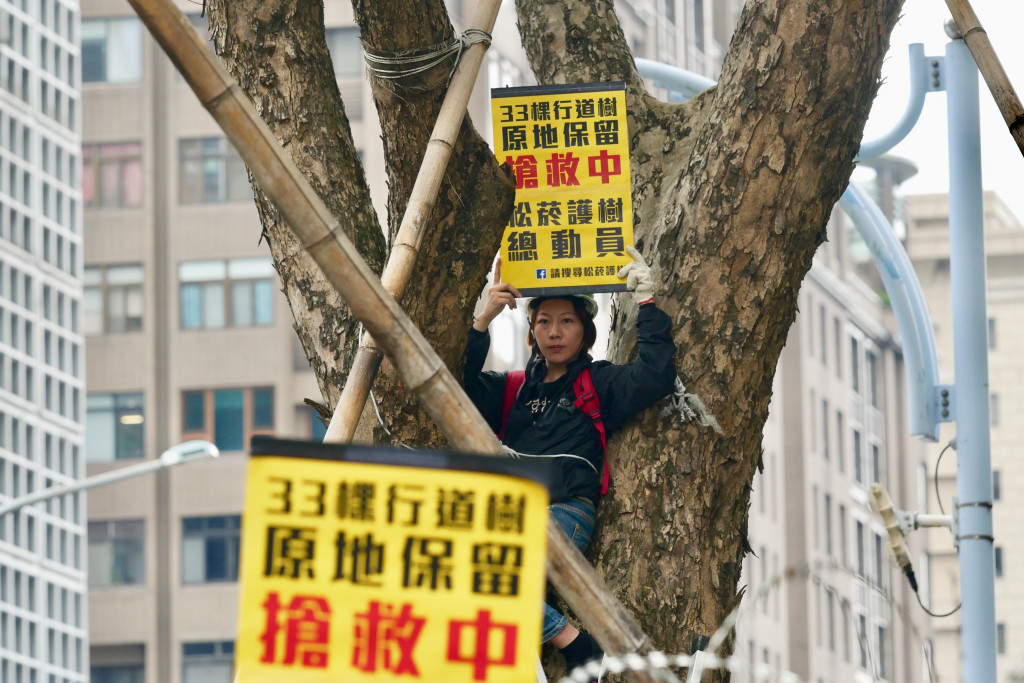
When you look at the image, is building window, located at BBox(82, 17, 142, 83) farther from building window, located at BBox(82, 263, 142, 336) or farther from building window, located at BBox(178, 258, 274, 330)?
building window, located at BBox(178, 258, 274, 330)

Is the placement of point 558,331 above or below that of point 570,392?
above

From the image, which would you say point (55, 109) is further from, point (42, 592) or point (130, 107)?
point (42, 592)

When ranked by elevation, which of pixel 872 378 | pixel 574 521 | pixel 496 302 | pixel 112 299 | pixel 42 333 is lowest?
pixel 574 521

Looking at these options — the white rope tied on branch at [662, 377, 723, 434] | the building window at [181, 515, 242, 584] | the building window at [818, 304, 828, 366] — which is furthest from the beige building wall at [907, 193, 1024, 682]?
the white rope tied on branch at [662, 377, 723, 434]

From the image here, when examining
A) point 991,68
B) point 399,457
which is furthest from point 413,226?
point 991,68

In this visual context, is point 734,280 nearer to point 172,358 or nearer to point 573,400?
point 573,400

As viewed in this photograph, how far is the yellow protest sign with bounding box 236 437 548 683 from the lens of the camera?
3.56 m

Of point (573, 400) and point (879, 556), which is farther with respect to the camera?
point (879, 556)

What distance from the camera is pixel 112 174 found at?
44656mm

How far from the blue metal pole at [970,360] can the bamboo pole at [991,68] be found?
4.71ft

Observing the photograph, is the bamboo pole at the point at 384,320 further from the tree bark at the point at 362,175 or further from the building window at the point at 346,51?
the building window at the point at 346,51

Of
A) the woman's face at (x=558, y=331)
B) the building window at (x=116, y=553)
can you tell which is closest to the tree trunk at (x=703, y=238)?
the woman's face at (x=558, y=331)

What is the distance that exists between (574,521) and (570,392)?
20.3 inches

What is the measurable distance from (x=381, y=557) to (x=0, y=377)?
4023 centimetres
